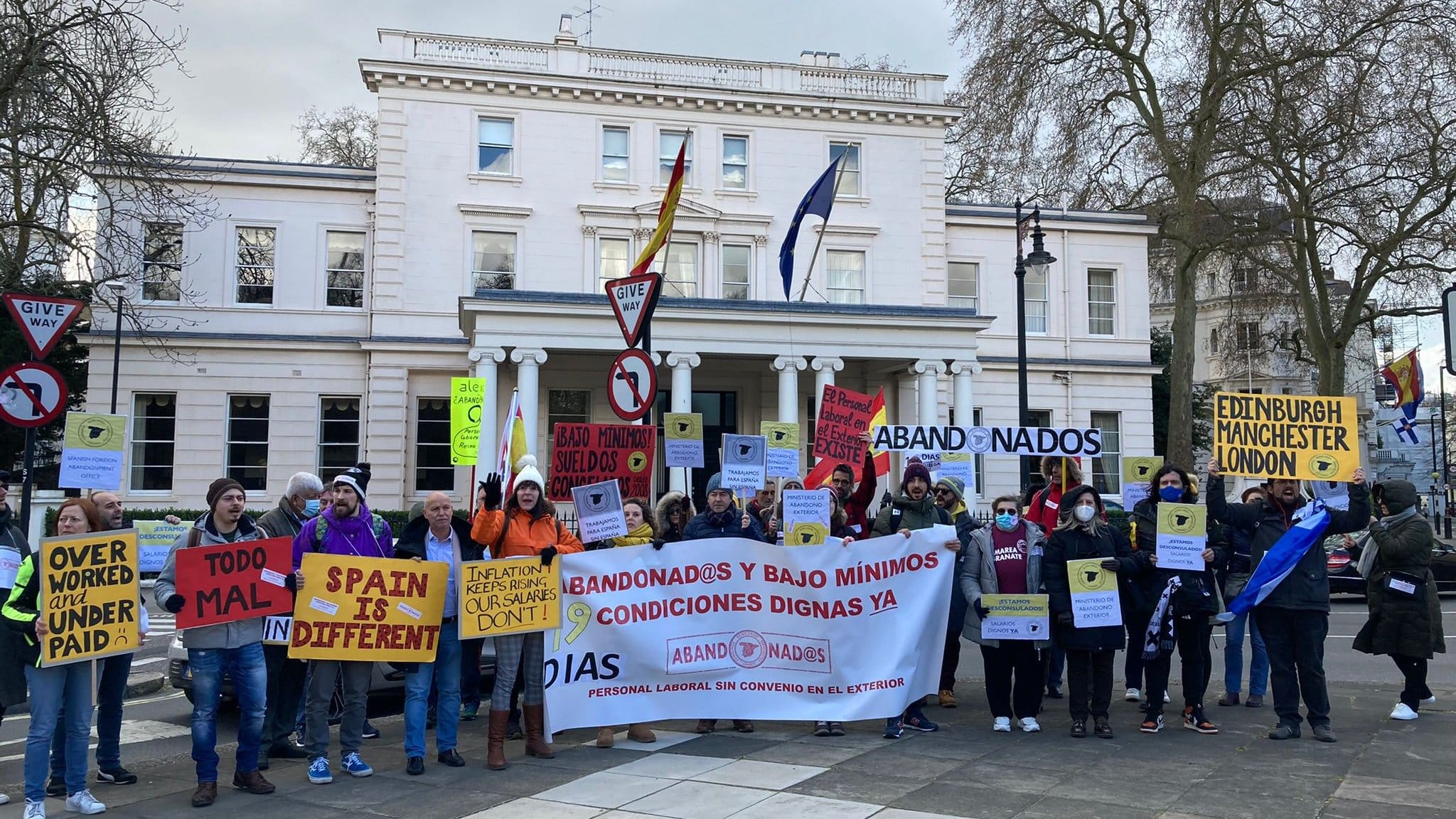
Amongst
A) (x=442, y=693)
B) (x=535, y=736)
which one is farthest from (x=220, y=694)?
(x=535, y=736)

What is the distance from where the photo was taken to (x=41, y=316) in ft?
32.9

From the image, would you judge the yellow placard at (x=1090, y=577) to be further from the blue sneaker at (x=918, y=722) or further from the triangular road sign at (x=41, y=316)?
the triangular road sign at (x=41, y=316)

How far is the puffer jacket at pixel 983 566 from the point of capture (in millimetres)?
8352

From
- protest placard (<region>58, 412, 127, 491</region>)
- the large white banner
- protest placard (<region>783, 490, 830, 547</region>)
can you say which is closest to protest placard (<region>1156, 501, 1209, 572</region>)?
the large white banner

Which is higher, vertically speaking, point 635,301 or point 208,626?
point 635,301

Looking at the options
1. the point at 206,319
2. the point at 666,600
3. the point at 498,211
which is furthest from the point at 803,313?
the point at 666,600

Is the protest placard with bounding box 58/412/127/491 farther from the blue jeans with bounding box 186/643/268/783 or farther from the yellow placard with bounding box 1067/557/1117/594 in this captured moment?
the yellow placard with bounding box 1067/557/1117/594

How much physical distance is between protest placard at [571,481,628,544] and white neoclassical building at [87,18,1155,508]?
17.7m

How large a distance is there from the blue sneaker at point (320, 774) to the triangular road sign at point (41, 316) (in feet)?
18.3

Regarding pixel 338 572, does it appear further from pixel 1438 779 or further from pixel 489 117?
pixel 489 117

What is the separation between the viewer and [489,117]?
95.1ft

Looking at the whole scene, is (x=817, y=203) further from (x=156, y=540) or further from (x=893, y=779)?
(x=893, y=779)

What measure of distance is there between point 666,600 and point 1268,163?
27.1 meters

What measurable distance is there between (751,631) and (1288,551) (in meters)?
4.08
